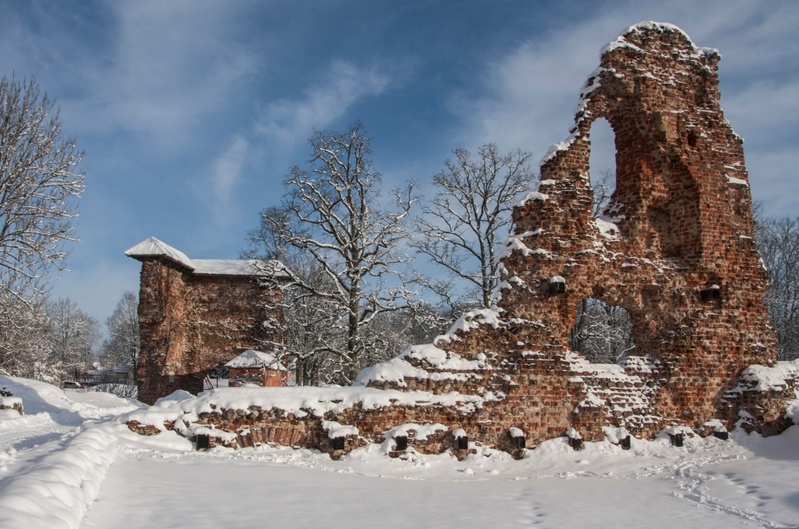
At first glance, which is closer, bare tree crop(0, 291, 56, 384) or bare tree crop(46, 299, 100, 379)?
bare tree crop(0, 291, 56, 384)

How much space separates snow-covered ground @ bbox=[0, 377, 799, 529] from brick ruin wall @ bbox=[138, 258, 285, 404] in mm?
13794

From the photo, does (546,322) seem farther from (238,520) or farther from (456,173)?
(456,173)

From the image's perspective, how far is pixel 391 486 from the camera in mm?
6535

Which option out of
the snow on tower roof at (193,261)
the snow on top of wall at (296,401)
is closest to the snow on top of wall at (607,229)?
the snow on top of wall at (296,401)

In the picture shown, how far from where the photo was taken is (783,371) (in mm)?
10336

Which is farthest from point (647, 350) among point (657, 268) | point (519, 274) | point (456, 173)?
point (456, 173)

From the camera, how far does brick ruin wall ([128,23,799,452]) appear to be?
9.37m

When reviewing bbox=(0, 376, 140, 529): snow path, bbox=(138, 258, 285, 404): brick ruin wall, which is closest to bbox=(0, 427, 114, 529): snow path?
bbox=(0, 376, 140, 529): snow path

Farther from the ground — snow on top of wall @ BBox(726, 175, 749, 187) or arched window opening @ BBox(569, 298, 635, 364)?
snow on top of wall @ BBox(726, 175, 749, 187)

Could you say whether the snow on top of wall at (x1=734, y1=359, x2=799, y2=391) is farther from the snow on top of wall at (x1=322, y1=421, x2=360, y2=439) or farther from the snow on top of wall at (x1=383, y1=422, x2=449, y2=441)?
the snow on top of wall at (x1=322, y1=421, x2=360, y2=439)

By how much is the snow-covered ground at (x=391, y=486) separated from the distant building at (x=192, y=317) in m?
13.8

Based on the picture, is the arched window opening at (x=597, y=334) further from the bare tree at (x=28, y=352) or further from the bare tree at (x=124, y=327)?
the bare tree at (x=124, y=327)

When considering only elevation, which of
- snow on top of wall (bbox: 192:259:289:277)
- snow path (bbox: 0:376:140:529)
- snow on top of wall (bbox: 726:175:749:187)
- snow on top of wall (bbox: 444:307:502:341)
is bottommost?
snow path (bbox: 0:376:140:529)

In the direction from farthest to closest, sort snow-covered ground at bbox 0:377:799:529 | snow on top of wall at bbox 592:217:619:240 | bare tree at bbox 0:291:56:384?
bare tree at bbox 0:291:56:384 < snow on top of wall at bbox 592:217:619:240 < snow-covered ground at bbox 0:377:799:529
